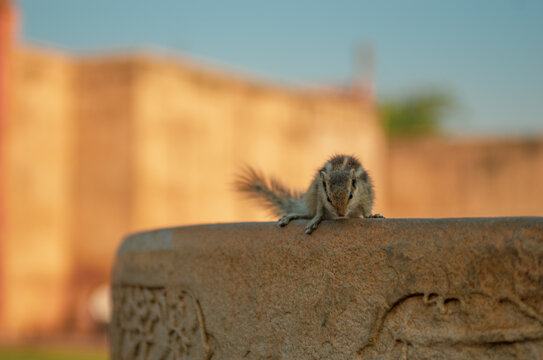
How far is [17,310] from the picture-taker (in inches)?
482

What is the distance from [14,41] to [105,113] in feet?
5.93

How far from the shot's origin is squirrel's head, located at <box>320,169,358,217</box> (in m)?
2.72

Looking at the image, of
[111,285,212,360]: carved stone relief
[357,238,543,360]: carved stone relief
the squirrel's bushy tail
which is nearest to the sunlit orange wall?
[111,285,212,360]: carved stone relief

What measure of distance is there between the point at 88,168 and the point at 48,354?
181 inches

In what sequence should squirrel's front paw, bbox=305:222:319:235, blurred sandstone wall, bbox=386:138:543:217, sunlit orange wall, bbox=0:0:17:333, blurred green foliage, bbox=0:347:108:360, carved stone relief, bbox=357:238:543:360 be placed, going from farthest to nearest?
1. blurred sandstone wall, bbox=386:138:543:217
2. sunlit orange wall, bbox=0:0:17:333
3. blurred green foliage, bbox=0:347:108:360
4. squirrel's front paw, bbox=305:222:319:235
5. carved stone relief, bbox=357:238:543:360

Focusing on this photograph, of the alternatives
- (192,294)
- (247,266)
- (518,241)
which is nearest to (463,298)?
(518,241)

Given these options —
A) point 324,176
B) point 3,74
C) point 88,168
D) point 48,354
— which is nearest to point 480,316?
point 324,176

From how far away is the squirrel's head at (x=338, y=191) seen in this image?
272 cm

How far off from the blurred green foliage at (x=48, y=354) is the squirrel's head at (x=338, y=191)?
6627mm

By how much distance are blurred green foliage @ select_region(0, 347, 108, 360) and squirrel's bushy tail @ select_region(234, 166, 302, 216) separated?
597 centimetres

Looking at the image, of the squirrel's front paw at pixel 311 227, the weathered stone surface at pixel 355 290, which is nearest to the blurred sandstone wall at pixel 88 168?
the weathered stone surface at pixel 355 290

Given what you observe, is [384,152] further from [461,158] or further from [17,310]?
[17,310]

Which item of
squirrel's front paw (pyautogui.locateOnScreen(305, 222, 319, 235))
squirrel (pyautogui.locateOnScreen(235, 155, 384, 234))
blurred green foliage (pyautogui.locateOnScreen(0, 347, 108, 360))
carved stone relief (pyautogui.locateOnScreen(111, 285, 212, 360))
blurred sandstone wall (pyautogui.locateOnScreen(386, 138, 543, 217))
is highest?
blurred sandstone wall (pyautogui.locateOnScreen(386, 138, 543, 217))

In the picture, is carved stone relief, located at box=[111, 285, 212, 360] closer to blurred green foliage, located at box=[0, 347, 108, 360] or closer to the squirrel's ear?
the squirrel's ear
